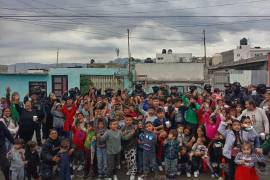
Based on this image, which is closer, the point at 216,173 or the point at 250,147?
the point at 250,147

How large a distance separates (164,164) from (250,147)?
8.16ft

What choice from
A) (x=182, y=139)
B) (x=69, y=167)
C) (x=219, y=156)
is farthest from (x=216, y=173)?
(x=69, y=167)

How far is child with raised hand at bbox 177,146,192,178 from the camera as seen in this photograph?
10469mm

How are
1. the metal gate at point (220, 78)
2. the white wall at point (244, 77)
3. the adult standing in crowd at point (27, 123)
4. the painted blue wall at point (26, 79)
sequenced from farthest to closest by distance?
the metal gate at point (220, 78), the painted blue wall at point (26, 79), the white wall at point (244, 77), the adult standing in crowd at point (27, 123)

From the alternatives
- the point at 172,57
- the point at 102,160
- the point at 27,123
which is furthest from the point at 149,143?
the point at 172,57

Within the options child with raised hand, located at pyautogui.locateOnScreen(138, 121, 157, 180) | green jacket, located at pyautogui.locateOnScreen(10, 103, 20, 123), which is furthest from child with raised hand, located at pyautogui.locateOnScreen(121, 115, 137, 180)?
green jacket, located at pyautogui.locateOnScreen(10, 103, 20, 123)

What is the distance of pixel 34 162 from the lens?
996 cm

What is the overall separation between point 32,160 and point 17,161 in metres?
0.42

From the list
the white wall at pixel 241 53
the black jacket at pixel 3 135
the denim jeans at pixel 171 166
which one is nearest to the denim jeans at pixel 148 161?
the denim jeans at pixel 171 166

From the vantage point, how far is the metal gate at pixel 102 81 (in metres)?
35.0

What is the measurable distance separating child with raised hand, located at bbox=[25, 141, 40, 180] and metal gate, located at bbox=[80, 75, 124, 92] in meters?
24.6

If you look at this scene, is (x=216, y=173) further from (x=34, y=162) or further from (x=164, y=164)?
(x=34, y=162)

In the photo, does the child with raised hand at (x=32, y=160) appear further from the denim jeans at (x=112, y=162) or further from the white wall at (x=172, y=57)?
the white wall at (x=172, y=57)

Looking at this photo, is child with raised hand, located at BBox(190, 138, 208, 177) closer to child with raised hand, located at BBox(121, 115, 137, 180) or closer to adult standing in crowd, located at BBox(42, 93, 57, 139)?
child with raised hand, located at BBox(121, 115, 137, 180)
